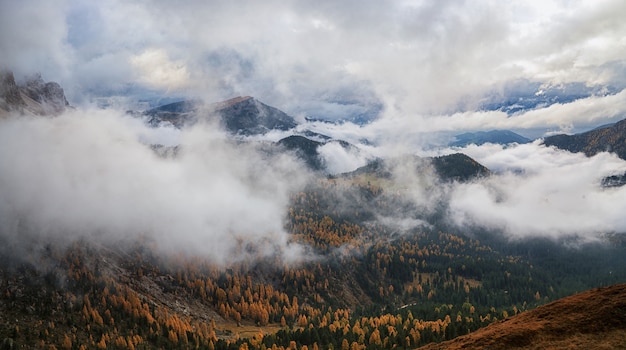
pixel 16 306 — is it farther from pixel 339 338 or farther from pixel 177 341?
pixel 339 338

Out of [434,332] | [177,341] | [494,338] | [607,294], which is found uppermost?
[607,294]

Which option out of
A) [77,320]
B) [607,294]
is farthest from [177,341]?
[607,294]

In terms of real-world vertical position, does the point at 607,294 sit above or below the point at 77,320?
above

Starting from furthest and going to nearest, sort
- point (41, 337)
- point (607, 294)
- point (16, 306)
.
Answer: point (16, 306) < point (41, 337) < point (607, 294)

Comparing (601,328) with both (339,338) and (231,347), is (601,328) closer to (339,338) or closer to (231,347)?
(339,338)

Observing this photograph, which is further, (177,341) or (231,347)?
(177,341)

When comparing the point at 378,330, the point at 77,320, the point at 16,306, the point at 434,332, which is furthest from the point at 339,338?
the point at 16,306

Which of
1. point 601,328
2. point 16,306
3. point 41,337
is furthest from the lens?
point 16,306
